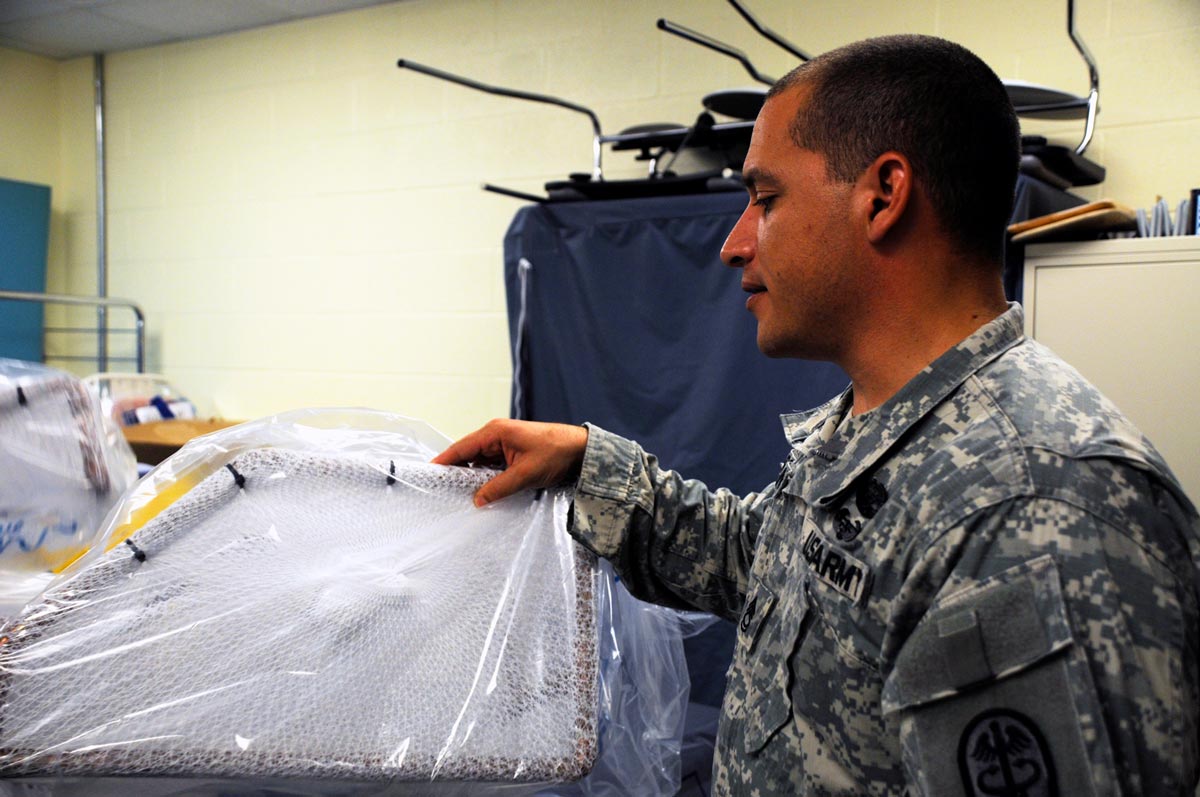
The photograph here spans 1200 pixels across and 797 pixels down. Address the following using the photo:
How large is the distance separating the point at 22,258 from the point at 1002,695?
430 centimetres

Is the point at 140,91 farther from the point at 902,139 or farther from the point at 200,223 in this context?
the point at 902,139

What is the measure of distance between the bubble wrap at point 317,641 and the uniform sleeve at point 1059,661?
13.6 inches

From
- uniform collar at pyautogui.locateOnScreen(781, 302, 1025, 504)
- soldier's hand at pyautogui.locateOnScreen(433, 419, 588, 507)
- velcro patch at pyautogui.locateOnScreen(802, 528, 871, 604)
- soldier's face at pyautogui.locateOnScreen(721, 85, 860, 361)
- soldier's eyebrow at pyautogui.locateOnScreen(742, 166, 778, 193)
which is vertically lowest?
velcro patch at pyautogui.locateOnScreen(802, 528, 871, 604)

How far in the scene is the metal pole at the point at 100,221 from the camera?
3.99 metres

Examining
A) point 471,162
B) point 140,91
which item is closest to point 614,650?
point 471,162

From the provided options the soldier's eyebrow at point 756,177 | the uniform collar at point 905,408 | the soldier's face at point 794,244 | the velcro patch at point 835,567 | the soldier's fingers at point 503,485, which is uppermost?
the soldier's eyebrow at point 756,177

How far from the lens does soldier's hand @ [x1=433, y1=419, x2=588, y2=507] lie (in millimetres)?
1042

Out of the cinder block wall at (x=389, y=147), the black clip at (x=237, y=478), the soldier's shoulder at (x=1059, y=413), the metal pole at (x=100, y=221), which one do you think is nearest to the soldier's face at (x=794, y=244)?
the soldier's shoulder at (x=1059, y=413)

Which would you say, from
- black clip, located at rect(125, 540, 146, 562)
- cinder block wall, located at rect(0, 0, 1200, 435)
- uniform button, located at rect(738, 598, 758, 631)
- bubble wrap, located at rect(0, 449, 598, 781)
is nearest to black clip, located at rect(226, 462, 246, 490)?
bubble wrap, located at rect(0, 449, 598, 781)

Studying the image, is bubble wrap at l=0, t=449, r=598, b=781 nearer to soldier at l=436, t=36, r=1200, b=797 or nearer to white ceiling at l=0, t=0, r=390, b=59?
soldier at l=436, t=36, r=1200, b=797

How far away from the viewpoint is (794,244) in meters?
0.83

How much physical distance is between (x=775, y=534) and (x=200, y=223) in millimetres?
3489

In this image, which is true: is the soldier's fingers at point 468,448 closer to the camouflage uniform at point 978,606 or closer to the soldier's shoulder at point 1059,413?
the camouflage uniform at point 978,606

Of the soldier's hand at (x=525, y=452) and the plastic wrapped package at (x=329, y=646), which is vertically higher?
the soldier's hand at (x=525, y=452)
